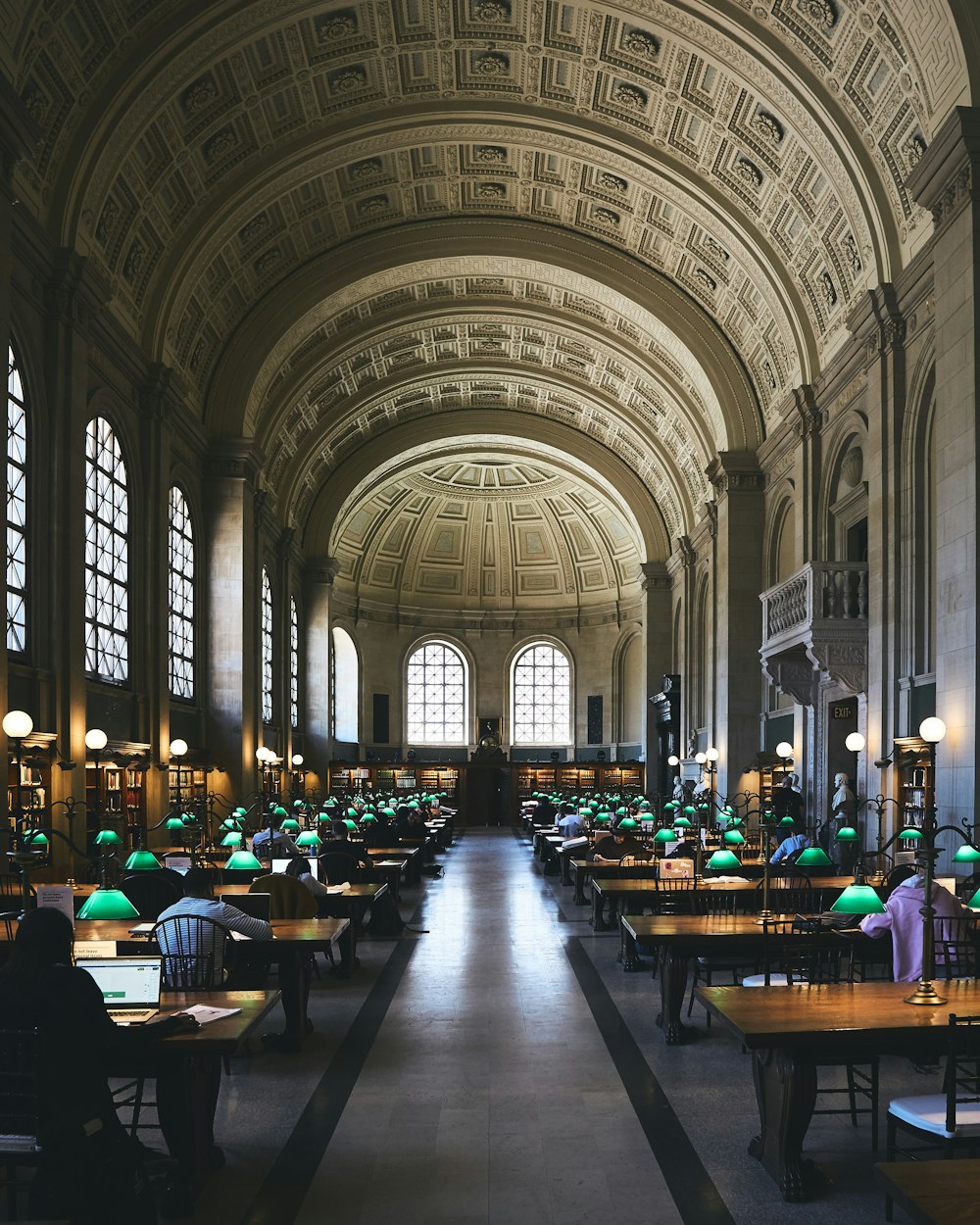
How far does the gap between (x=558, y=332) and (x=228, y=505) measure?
1024 cm

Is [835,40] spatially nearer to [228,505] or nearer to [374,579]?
[228,505]

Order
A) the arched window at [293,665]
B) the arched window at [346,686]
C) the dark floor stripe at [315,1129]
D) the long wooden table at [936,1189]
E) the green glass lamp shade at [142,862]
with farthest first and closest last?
the arched window at [346,686], the arched window at [293,665], the green glass lamp shade at [142,862], the dark floor stripe at [315,1129], the long wooden table at [936,1189]

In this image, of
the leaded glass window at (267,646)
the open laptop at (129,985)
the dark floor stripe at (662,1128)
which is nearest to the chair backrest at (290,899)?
the dark floor stripe at (662,1128)

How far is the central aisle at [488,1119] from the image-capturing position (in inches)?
228

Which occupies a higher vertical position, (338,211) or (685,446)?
(338,211)

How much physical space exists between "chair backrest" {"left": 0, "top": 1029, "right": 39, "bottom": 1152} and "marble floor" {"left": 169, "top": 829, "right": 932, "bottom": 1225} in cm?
114

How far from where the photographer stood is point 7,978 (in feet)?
15.9

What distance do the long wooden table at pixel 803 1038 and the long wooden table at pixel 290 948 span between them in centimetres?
327

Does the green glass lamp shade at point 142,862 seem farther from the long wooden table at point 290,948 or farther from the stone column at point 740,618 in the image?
the stone column at point 740,618

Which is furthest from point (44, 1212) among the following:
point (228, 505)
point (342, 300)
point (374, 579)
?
point (374, 579)

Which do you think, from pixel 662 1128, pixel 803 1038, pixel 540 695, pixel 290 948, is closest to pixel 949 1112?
pixel 803 1038

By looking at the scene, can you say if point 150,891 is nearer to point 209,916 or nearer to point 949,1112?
point 209,916

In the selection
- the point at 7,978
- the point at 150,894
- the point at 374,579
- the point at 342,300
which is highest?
the point at 342,300

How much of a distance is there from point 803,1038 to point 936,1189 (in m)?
1.86
